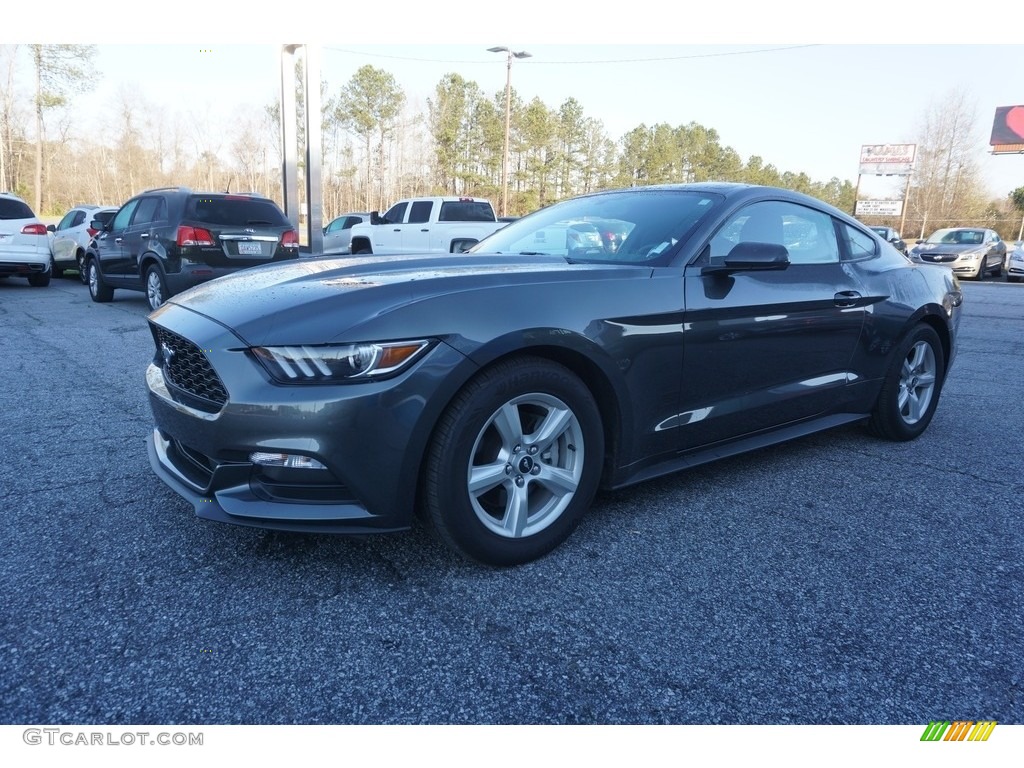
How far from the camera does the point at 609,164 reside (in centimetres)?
6347

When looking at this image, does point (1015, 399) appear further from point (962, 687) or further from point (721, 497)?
point (962, 687)

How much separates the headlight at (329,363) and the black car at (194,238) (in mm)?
6946

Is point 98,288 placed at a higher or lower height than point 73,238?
lower

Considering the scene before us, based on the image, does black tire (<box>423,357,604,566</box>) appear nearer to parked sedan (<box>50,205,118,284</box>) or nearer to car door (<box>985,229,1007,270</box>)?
parked sedan (<box>50,205,118,284</box>)

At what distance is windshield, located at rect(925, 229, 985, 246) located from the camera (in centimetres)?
2169

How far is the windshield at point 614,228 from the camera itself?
3.12 metres

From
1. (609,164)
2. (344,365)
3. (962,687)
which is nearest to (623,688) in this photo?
(962,687)

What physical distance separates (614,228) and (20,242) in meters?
12.6

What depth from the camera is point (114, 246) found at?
10180 mm

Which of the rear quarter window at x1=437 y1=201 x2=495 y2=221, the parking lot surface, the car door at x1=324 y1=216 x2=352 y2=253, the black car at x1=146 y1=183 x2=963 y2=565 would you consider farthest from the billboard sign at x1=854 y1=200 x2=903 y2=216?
the parking lot surface

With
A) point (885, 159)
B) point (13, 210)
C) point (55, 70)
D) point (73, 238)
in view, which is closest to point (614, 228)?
point (13, 210)

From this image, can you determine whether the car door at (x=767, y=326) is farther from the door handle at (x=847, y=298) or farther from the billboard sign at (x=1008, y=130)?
the billboard sign at (x=1008, y=130)

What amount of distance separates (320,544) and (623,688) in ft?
4.36

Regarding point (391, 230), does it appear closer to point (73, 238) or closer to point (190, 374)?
point (73, 238)
